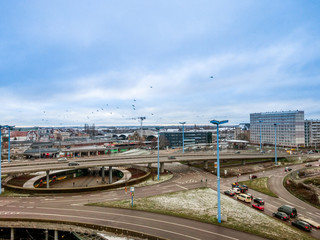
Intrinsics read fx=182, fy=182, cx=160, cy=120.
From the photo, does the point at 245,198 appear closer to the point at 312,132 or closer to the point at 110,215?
the point at 110,215

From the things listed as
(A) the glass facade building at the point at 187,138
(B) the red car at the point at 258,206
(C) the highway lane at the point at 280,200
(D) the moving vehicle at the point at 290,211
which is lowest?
(C) the highway lane at the point at 280,200

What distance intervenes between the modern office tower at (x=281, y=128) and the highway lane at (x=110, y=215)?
93.1m

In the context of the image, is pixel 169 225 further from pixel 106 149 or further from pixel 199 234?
pixel 106 149

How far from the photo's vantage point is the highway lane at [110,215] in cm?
2073

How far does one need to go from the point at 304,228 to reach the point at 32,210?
36739 mm

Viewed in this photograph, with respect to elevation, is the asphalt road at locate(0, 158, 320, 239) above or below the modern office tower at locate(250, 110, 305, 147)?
below

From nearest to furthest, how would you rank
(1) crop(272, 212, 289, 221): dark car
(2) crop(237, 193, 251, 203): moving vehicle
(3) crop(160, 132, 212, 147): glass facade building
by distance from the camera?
(1) crop(272, 212, 289, 221): dark car < (2) crop(237, 193, 251, 203): moving vehicle < (3) crop(160, 132, 212, 147): glass facade building

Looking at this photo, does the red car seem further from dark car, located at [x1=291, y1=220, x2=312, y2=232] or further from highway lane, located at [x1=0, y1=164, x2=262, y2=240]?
highway lane, located at [x1=0, y1=164, x2=262, y2=240]

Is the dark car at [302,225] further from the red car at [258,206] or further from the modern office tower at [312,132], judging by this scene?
the modern office tower at [312,132]

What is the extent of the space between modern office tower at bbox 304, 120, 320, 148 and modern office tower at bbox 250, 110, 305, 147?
272 inches

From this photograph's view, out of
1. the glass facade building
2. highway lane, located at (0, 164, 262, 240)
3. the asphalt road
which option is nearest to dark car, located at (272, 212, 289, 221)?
the asphalt road

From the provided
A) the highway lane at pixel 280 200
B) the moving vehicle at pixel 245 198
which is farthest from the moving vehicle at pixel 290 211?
the moving vehicle at pixel 245 198

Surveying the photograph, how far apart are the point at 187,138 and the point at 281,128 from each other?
5973 cm

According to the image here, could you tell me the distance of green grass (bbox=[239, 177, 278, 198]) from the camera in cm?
3605
